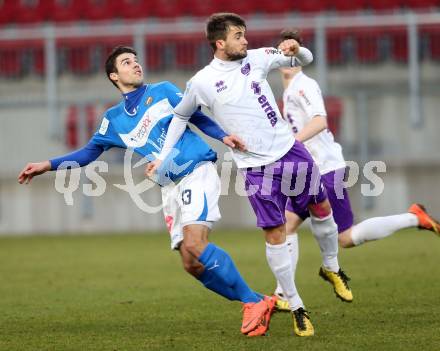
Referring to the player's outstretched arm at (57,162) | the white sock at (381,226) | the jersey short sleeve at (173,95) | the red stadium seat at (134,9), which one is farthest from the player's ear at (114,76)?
the red stadium seat at (134,9)

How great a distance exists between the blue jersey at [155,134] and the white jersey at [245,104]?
20cm

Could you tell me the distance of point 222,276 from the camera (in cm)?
710

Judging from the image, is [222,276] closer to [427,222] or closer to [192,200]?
[192,200]

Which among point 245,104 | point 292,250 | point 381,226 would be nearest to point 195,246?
point 245,104

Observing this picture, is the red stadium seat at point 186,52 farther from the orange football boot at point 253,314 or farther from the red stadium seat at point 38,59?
the orange football boot at point 253,314

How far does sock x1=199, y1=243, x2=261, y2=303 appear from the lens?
707 cm

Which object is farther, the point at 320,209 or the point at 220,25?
the point at 320,209

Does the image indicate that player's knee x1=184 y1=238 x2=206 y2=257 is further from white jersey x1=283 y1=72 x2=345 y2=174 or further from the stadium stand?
the stadium stand

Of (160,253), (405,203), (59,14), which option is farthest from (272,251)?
(59,14)

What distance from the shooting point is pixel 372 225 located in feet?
28.5

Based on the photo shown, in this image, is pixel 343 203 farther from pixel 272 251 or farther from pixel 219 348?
pixel 219 348

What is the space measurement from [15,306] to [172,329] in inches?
85.2

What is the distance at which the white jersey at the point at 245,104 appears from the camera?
7.12 m

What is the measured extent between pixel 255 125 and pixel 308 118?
73.6 inches
